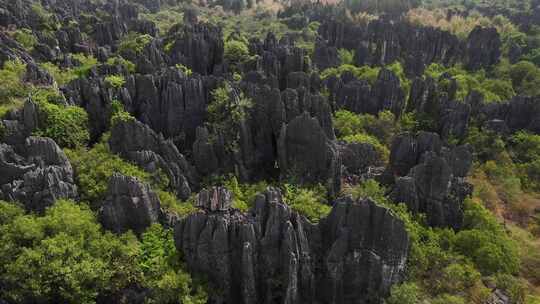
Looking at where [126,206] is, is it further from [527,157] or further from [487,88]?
[487,88]

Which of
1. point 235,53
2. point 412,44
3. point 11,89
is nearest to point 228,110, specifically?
point 11,89

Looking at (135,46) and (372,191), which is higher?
(135,46)

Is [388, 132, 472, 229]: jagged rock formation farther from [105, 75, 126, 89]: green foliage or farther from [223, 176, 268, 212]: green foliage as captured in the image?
[105, 75, 126, 89]: green foliage

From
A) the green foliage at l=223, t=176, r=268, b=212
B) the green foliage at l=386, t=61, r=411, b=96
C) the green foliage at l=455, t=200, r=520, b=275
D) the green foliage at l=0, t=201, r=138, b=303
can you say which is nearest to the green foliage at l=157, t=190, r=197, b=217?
the green foliage at l=223, t=176, r=268, b=212

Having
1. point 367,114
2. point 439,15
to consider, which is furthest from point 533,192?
point 439,15

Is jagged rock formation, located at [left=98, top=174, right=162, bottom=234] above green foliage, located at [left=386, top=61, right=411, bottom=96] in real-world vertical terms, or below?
above

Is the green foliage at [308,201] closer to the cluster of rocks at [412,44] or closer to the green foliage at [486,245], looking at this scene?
the green foliage at [486,245]
